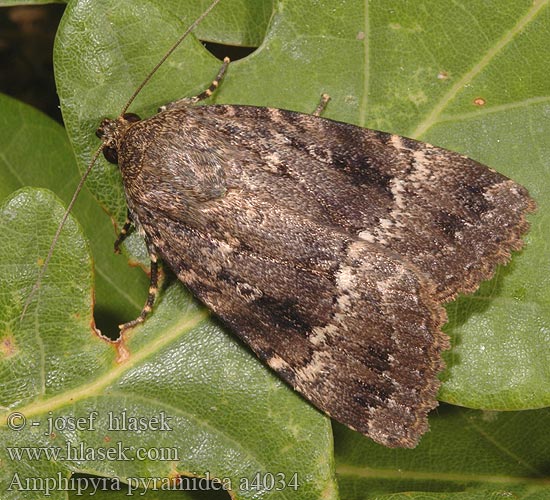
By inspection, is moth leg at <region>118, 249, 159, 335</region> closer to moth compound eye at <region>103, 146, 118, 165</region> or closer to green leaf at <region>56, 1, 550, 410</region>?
moth compound eye at <region>103, 146, 118, 165</region>

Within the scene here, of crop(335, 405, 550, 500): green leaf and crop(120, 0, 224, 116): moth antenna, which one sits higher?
crop(120, 0, 224, 116): moth antenna

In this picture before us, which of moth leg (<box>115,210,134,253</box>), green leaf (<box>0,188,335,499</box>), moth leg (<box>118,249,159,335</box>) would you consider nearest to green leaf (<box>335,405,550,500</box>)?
green leaf (<box>0,188,335,499</box>)

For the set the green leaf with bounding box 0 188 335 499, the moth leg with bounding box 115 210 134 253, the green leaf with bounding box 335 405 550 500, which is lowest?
the green leaf with bounding box 335 405 550 500

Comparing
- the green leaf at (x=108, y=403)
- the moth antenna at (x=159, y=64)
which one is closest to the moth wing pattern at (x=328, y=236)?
the moth antenna at (x=159, y=64)

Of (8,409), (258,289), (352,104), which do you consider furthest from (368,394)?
(8,409)

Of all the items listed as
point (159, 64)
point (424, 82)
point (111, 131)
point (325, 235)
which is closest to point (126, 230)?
point (111, 131)

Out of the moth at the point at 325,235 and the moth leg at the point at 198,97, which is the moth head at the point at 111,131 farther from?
the moth leg at the point at 198,97
